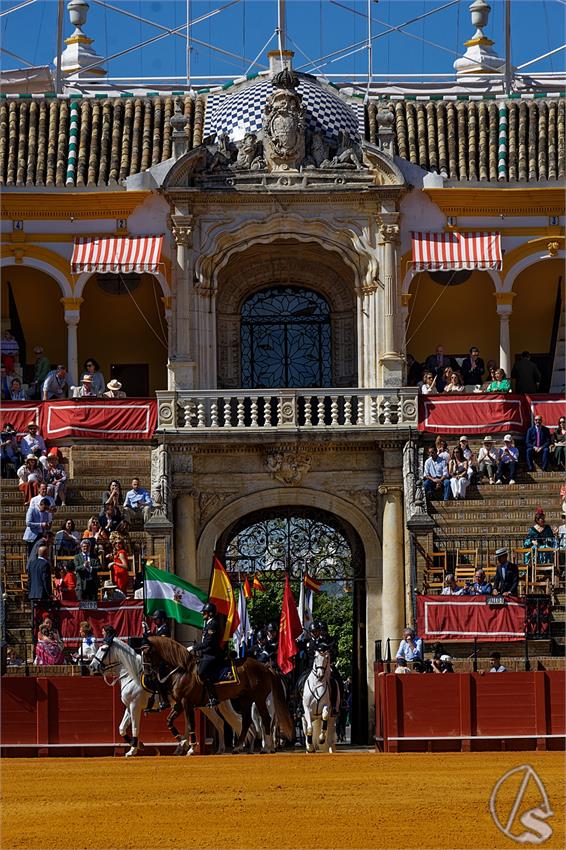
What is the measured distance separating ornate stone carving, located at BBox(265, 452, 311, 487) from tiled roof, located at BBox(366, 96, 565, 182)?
755 cm

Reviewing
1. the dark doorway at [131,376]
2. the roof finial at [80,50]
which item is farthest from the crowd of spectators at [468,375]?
the roof finial at [80,50]

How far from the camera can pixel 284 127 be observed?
50.2 meters

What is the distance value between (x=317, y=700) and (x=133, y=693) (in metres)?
3.56

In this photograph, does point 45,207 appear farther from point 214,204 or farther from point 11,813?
point 11,813

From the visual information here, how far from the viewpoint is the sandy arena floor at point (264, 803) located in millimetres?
29000

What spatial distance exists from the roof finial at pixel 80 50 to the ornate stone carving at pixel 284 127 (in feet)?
40.4

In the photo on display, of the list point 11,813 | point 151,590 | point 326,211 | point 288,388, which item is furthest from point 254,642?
point 11,813

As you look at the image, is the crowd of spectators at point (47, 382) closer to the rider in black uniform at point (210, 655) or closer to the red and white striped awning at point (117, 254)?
the red and white striped awning at point (117, 254)

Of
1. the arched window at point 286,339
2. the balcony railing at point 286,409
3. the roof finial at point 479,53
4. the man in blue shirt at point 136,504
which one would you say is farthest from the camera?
the roof finial at point 479,53

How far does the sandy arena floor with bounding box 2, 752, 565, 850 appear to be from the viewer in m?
29.0

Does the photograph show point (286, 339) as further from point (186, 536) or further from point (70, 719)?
point (70, 719)

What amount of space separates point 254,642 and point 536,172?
526 inches

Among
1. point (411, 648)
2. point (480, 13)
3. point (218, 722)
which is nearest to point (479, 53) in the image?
point (480, 13)

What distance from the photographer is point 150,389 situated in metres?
53.0
